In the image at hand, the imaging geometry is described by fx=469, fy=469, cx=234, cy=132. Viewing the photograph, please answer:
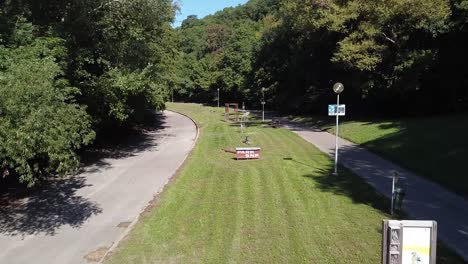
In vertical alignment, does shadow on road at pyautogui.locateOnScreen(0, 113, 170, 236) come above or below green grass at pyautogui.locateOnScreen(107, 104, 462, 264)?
below

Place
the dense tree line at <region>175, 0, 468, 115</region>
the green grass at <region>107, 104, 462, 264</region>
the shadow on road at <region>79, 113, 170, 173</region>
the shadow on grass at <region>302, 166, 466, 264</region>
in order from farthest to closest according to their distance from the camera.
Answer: the dense tree line at <region>175, 0, 468, 115</region> → the shadow on road at <region>79, 113, 170, 173</region> → the green grass at <region>107, 104, 462, 264</region> → the shadow on grass at <region>302, 166, 466, 264</region>

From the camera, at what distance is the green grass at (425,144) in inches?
658

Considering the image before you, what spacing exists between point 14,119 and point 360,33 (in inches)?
1089

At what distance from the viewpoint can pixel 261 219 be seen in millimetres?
11914

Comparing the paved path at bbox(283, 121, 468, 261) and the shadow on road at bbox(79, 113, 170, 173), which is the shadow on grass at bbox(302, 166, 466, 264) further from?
the shadow on road at bbox(79, 113, 170, 173)

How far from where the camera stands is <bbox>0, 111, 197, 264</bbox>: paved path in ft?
A: 35.7

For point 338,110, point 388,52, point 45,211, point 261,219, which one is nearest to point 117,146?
point 45,211

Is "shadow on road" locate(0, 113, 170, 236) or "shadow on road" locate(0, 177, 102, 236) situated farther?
"shadow on road" locate(0, 113, 170, 236)

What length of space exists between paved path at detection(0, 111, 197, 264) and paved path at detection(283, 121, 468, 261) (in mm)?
7522

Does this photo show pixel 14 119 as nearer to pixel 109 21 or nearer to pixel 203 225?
pixel 203 225

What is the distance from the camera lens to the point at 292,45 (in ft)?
172

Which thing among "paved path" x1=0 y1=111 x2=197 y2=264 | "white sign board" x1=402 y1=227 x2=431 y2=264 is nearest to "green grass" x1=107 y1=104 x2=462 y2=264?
"paved path" x1=0 y1=111 x2=197 y2=264

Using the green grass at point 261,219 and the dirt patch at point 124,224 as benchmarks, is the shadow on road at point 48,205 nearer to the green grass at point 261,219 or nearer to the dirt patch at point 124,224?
the dirt patch at point 124,224

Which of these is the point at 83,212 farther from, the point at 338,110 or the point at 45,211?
the point at 338,110
